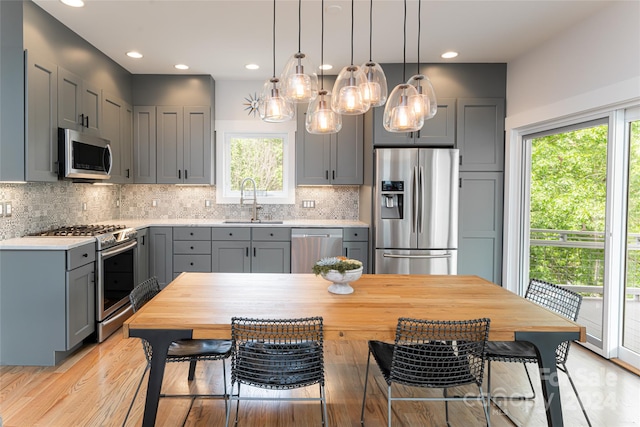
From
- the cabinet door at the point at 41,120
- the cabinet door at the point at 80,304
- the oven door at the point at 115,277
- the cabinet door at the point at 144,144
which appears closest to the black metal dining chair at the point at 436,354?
the cabinet door at the point at 80,304

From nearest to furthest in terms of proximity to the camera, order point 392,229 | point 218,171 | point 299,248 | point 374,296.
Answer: point 374,296 → point 392,229 → point 299,248 → point 218,171

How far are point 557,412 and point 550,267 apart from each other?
2303 millimetres

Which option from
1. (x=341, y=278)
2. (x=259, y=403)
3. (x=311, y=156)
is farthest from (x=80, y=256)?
(x=311, y=156)

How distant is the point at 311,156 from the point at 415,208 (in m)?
1.39

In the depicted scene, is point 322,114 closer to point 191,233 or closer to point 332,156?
point 332,156

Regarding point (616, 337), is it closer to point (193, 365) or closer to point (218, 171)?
point (193, 365)

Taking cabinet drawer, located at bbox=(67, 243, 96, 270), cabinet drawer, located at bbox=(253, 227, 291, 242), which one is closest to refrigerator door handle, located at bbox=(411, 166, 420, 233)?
cabinet drawer, located at bbox=(253, 227, 291, 242)

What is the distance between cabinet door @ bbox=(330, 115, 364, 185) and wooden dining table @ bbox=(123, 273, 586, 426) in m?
2.37

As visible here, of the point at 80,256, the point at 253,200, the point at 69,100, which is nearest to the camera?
the point at 80,256

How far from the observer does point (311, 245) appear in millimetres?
4336

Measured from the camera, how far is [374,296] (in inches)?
84.4

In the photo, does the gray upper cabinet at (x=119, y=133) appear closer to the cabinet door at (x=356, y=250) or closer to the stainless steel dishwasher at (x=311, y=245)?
the stainless steel dishwasher at (x=311, y=245)

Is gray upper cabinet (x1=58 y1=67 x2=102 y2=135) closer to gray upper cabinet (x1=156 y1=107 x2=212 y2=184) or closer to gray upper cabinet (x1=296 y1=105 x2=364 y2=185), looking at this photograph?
gray upper cabinet (x1=156 y1=107 x2=212 y2=184)

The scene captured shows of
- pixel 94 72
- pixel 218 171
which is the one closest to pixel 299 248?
pixel 218 171
